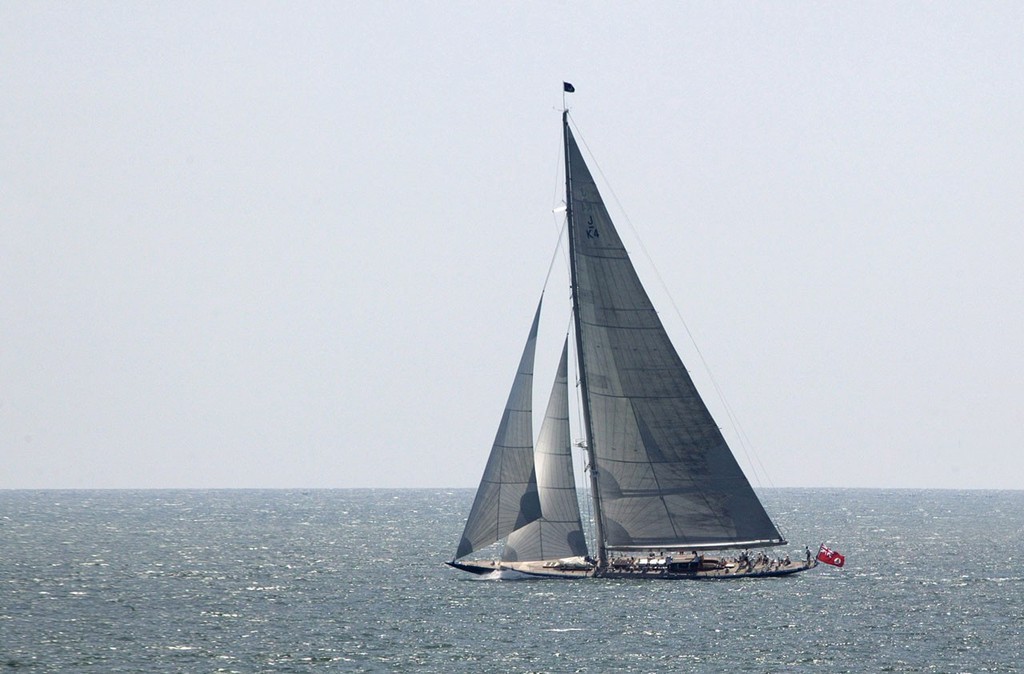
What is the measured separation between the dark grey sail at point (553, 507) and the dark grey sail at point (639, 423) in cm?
183

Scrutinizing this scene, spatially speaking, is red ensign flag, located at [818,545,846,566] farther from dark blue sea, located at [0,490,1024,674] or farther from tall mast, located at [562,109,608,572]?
tall mast, located at [562,109,608,572]

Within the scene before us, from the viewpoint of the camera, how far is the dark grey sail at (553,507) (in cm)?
6412

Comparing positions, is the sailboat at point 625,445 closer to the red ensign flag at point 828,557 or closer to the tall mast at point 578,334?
the tall mast at point 578,334

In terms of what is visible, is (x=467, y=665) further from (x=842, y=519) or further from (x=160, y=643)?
(x=842, y=519)

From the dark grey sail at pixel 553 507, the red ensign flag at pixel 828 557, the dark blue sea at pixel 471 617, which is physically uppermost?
the dark grey sail at pixel 553 507

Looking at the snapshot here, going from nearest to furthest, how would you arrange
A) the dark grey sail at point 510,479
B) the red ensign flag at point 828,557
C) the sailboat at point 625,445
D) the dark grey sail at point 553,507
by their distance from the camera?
the dark grey sail at point 510,479 → the dark grey sail at point 553,507 → the sailboat at point 625,445 → the red ensign flag at point 828,557

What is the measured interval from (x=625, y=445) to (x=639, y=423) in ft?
3.78

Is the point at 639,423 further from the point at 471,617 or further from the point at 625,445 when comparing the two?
the point at 471,617

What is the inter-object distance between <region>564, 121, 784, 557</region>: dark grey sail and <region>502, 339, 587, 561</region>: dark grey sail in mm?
1826

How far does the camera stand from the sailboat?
6506cm

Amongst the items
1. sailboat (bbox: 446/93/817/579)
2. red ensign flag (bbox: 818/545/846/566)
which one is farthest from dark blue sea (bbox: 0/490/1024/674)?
sailboat (bbox: 446/93/817/579)

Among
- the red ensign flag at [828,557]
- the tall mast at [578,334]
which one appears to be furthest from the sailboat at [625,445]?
the red ensign flag at [828,557]

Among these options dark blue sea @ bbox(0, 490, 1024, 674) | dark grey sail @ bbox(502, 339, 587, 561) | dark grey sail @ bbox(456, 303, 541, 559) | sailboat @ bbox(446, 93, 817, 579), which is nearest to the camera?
dark blue sea @ bbox(0, 490, 1024, 674)

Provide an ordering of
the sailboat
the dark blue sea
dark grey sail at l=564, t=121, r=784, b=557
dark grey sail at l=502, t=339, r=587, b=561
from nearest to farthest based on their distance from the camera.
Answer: the dark blue sea → dark grey sail at l=502, t=339, r=587, b=561 → the sailboat → dark grey sail at l=564, t=121, r=784, b=557
